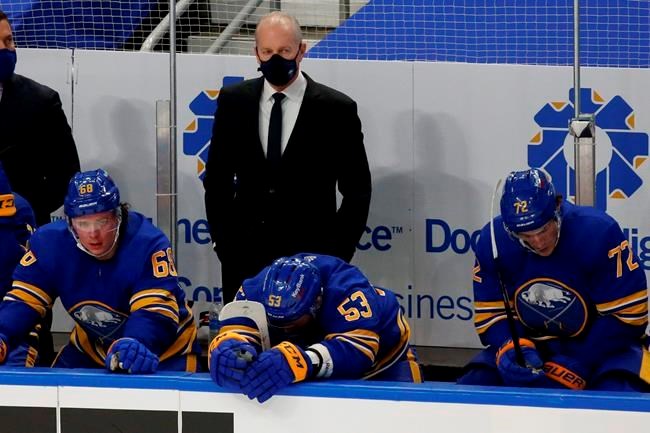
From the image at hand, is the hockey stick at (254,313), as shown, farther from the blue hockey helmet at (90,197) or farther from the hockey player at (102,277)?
the blue hockey helmet at (90,197)

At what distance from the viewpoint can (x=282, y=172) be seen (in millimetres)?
4445

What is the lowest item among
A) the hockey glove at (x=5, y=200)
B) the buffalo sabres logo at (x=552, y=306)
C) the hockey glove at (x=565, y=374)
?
the hockey glove at (x=565, y=374)

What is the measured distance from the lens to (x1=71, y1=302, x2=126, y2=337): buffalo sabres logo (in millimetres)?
3721

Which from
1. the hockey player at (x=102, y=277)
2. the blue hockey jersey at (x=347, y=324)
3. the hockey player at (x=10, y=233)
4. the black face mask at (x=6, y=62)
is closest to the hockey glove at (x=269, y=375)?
the blue hockey jersey at (x=347, y=324)

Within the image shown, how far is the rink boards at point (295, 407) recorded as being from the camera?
2885mm

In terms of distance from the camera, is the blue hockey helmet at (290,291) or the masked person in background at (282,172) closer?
the blue hockey helmet at (290,291)

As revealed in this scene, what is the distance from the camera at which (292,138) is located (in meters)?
4.45

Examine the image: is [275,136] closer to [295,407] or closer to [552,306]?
[552,306]

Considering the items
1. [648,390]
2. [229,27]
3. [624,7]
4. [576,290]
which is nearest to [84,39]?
[229,27]

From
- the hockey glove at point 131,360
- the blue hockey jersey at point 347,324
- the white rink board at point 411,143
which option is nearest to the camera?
the hockey glove at point 131,360

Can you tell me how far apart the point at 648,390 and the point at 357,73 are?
212 cm

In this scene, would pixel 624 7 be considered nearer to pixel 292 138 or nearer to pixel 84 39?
pixel 292 138

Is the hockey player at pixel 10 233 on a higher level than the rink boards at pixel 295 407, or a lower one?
higher

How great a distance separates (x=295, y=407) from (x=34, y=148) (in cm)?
197
